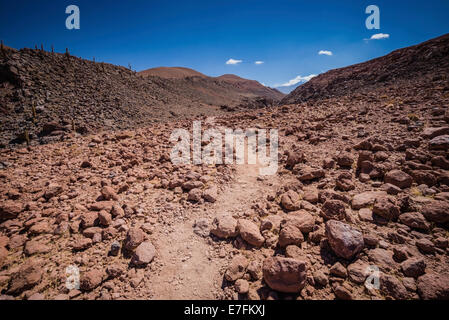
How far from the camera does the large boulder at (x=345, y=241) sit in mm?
2418

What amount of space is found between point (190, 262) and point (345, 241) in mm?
2362

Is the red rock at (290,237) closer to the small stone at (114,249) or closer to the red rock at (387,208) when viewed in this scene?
the red rock at (387,208)

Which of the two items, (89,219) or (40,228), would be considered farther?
(89,219)

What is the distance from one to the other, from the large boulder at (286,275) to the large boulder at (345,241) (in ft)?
2.12

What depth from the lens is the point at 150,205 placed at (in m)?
4.08

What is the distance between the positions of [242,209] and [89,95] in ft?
63.4

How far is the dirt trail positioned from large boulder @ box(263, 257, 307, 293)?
0.76 metres

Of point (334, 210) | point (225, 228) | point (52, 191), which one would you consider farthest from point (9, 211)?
point (334, 210)

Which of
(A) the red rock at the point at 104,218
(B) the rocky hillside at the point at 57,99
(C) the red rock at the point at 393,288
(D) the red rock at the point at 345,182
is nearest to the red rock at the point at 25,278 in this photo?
(A) the red rock at the point at 104,218

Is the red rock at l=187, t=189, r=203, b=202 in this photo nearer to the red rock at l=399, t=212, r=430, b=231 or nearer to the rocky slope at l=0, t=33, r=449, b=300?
the rocky slope at l=0, t=33, r=449, b=300

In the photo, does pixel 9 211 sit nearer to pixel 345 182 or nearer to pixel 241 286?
pixel 241 286

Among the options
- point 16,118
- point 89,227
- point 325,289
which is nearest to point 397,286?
point 325,289

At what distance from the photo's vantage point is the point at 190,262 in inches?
113
